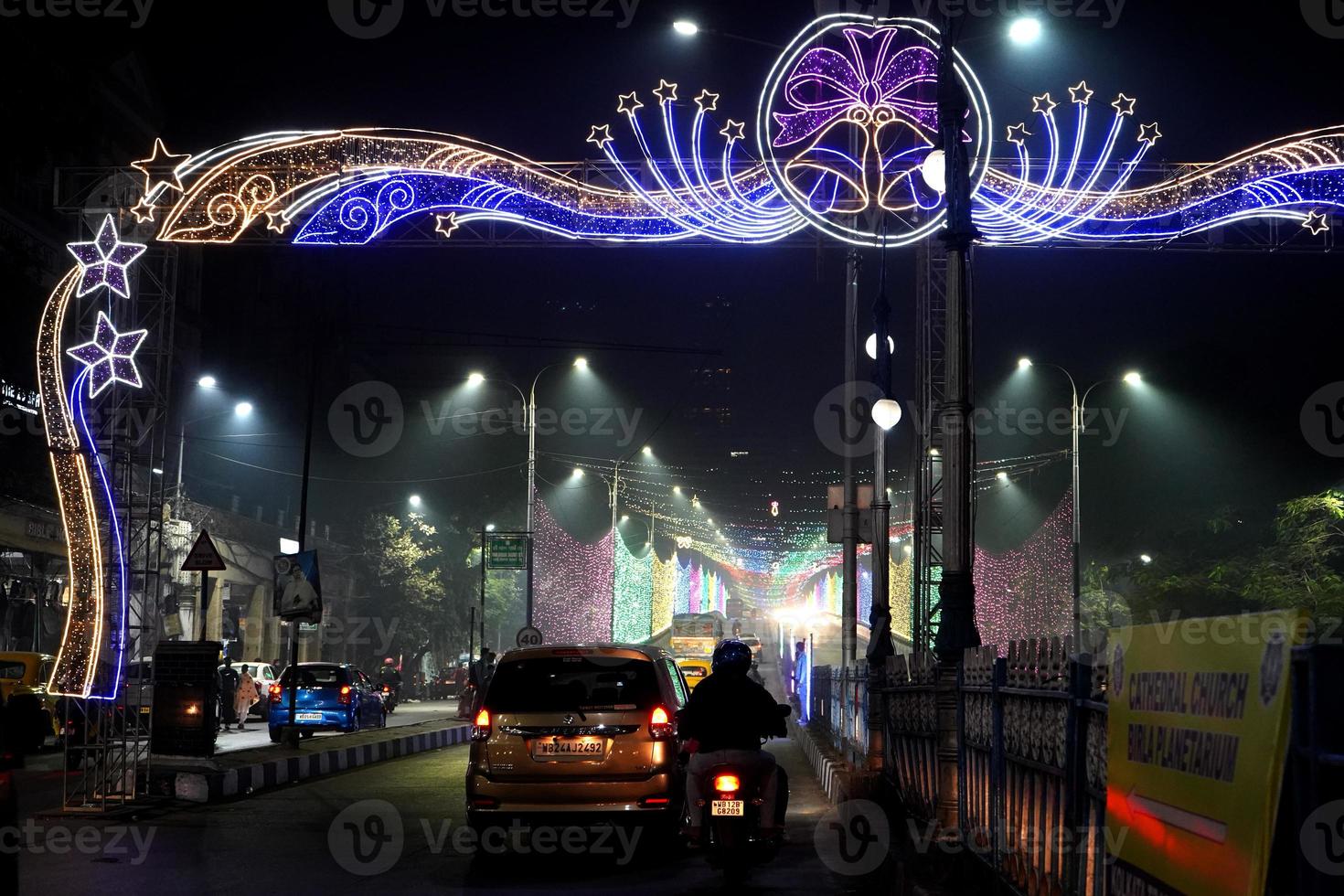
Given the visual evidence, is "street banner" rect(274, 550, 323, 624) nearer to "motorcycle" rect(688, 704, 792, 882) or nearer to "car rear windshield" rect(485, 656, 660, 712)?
"car rear windshield" rect(485, 656, 660, 712)

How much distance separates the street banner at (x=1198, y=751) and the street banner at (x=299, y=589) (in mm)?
18033

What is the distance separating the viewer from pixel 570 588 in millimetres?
66438

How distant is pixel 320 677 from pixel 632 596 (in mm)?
42073

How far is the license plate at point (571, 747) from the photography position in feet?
42.5

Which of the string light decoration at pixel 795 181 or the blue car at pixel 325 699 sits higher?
the string light decoration at pixel 795 181

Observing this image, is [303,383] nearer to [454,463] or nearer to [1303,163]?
[454,463]

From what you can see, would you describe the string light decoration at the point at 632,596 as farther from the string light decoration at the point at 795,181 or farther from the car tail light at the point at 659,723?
the car tail light at the point at 659,723

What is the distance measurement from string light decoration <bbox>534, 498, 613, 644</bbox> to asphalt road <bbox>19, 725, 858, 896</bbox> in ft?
151

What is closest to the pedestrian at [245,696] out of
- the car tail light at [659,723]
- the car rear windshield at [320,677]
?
the car rear windshield at [320,677]

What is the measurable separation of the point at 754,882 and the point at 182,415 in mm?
44498

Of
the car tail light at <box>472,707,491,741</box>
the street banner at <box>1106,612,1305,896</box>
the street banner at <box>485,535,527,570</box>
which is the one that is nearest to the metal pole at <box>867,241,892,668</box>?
the car tail light at <box>472,707,491,741</box>

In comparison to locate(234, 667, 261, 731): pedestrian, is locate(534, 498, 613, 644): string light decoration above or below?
above

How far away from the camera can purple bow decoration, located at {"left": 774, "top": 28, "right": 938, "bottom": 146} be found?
70.0 feet

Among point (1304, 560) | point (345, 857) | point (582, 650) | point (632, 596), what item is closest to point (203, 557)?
point (345, 857)
